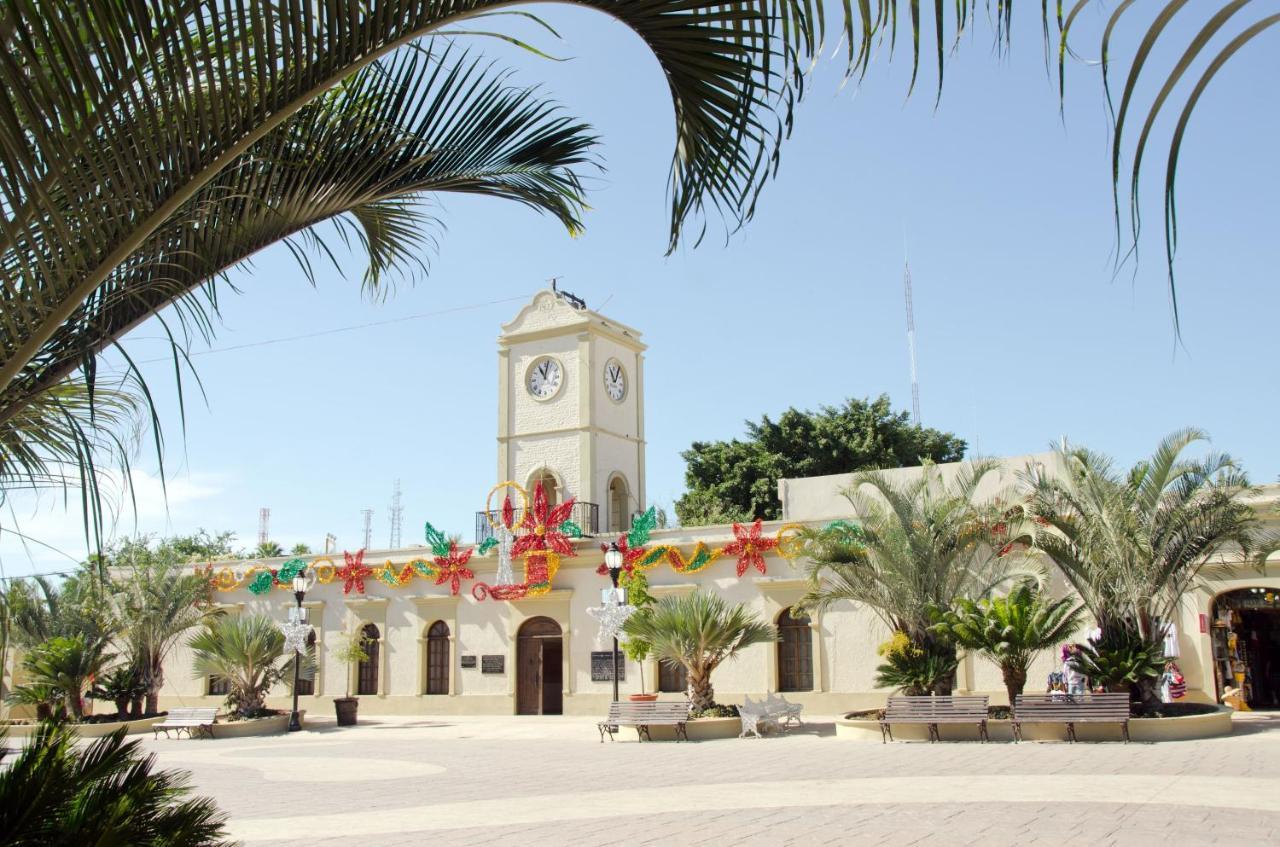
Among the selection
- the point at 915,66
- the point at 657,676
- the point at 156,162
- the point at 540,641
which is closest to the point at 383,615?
the point at 540,641

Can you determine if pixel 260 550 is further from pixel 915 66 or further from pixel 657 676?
pixel 915 66

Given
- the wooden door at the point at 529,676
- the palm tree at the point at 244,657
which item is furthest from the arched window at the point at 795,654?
the palm tree at the point at 244,657

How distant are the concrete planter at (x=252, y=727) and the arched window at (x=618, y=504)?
34.8ft

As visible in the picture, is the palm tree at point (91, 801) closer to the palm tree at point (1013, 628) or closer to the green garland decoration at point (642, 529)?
the palm tree at point (1013, 628)

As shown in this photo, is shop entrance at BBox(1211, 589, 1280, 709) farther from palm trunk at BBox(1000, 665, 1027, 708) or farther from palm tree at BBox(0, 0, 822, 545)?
palm tree at BBox(0, 0, 822, 545)

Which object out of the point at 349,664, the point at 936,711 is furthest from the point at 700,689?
the point at 349,664

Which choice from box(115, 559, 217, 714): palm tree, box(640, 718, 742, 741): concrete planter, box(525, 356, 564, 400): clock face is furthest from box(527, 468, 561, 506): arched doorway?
box(640, 718, 742, 741): concrete planter

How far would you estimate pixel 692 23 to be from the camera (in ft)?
11.8

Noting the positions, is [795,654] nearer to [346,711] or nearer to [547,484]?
[547,484]

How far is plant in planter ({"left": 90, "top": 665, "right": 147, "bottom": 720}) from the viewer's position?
83.7 ft

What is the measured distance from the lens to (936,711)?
17.0 metres

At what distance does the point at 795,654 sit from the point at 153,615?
593 inches

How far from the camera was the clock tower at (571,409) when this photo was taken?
99.6 feet

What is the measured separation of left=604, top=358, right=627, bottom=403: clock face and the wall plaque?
8.17m
